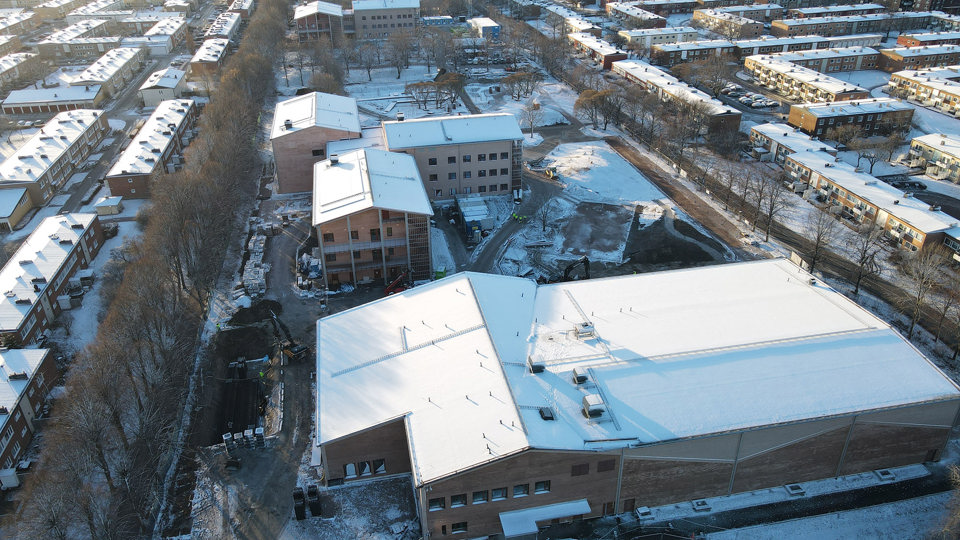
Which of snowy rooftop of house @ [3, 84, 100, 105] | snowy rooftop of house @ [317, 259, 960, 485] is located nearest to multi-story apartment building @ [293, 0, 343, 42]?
snowy rooftop of house @ [3, 84, 100, 105]

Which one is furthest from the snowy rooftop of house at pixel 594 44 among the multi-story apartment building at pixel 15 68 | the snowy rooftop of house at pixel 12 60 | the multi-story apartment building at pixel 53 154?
the snowy rooftop of house at pixel 12 60

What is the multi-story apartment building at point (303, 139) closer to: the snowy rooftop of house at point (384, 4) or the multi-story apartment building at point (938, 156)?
the multi-story apartment building at point (938, 156)

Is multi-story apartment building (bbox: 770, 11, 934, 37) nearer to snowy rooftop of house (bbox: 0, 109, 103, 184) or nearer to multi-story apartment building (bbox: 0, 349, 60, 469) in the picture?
snowy rooftop of house (bbox: 0, 109, 103, 184)

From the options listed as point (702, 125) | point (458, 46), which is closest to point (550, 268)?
point (702, 125)

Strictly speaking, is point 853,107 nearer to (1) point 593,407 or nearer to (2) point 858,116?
(2) point 858,116

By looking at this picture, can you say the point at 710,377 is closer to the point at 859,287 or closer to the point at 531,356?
the point at 531,356
